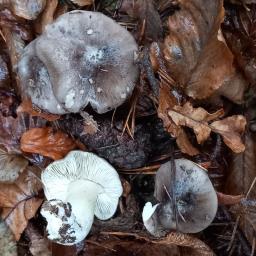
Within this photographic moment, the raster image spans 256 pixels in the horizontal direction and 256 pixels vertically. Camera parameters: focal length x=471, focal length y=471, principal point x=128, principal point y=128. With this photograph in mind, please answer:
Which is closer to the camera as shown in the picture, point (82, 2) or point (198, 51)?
point (198, 51)

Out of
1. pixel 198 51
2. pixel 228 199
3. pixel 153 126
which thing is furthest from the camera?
pixel 153 126

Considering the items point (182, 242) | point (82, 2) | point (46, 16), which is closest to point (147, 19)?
point (82, 2)

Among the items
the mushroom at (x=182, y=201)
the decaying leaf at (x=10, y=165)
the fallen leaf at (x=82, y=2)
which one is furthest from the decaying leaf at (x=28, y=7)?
the mushroom at (x=182, y=201)

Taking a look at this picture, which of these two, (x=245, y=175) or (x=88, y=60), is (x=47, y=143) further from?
(x=245, y=175)

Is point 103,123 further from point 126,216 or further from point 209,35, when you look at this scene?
point 209,35

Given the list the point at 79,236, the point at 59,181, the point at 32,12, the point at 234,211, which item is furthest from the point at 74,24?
the point at 234,211

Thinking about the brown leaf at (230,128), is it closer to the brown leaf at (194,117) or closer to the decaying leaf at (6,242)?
the brown leaf at (194,117)
